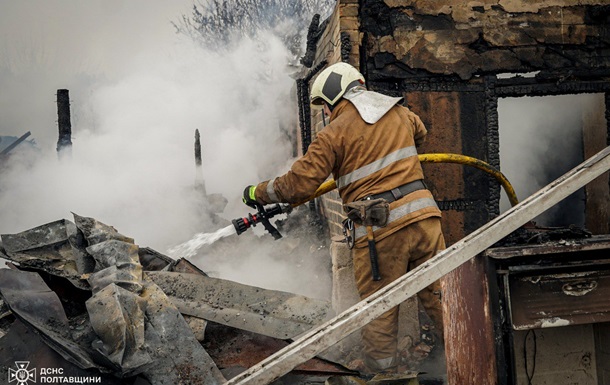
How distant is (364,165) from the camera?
13.5 ft

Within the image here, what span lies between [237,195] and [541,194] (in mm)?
18157

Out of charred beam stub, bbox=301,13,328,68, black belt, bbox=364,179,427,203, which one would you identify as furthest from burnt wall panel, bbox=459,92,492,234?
charred beam stub, bbox=301,13,328,68

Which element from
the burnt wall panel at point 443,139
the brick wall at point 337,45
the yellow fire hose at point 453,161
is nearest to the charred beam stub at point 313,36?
the brick wall at point 337,45

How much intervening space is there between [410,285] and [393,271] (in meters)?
1.63

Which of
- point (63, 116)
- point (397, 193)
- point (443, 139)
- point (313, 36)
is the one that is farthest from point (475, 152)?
point (63, 116)

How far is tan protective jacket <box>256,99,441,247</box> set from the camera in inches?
158

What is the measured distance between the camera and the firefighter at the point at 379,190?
13.1ft

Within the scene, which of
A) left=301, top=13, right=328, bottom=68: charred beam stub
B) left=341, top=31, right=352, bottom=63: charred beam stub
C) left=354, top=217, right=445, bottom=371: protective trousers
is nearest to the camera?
left=354, top=217, right=445, bottom=371: protective trousers

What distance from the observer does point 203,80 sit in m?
26.4

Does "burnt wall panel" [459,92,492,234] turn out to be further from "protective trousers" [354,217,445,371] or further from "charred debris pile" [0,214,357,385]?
"charred debris pile" [0,214,357,385]

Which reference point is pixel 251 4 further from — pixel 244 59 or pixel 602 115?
pixel 602 115

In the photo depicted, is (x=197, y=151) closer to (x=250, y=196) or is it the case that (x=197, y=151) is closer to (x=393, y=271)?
(x=250, y=196)

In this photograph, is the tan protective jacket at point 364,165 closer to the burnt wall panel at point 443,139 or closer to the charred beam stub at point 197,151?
the burnt wall panel at point 443,139

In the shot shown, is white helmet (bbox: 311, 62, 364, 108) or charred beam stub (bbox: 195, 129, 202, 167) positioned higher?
white helmet (bbox: 311, 62, 364, 108)
